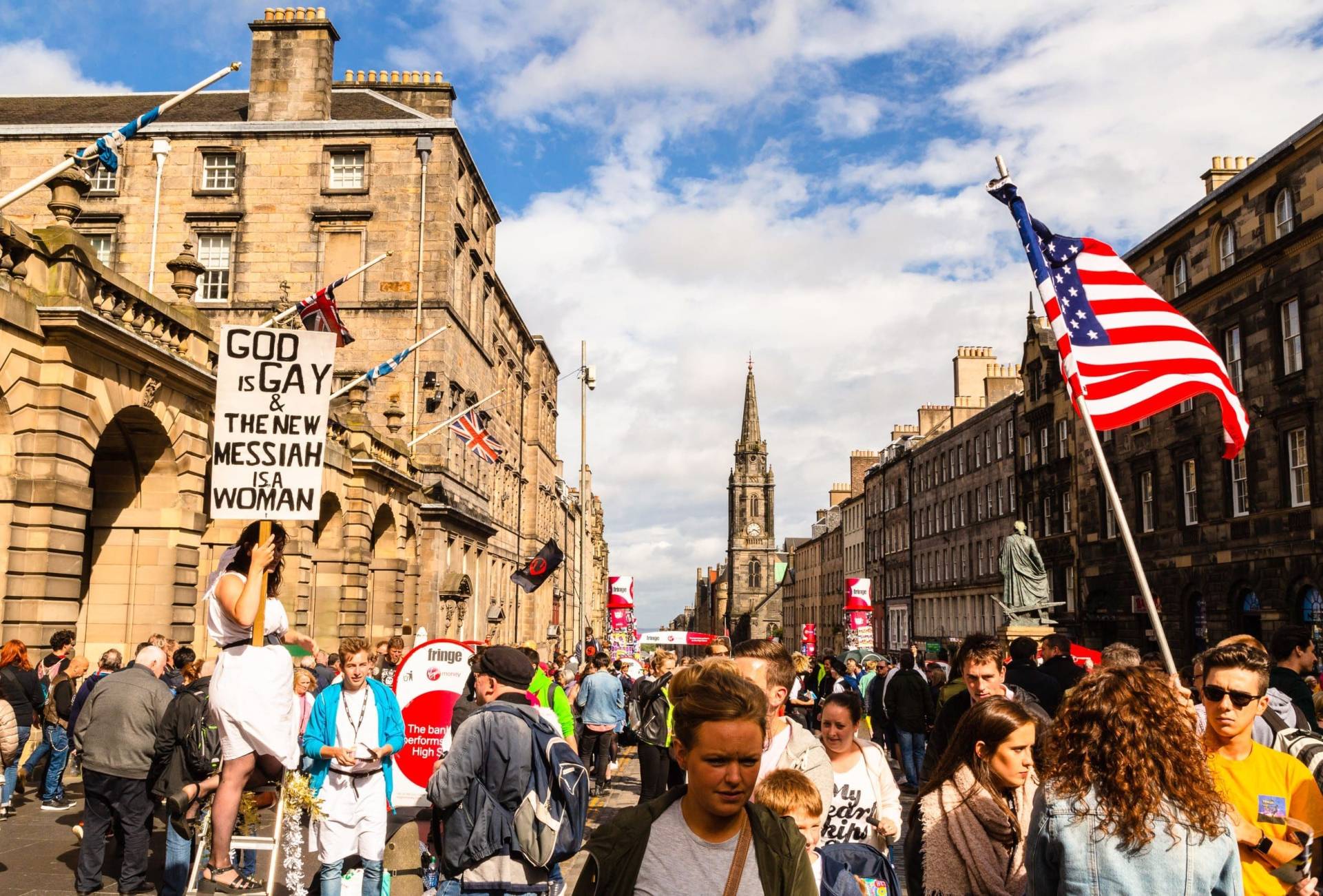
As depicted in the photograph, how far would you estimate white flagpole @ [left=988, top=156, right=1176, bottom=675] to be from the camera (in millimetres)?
7566

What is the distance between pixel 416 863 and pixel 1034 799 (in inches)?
282

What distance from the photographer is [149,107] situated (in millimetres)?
41062

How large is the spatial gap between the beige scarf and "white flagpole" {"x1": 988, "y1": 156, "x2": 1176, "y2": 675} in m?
2.74

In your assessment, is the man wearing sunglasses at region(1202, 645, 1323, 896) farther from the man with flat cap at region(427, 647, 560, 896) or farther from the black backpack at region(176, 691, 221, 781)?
the black backpack at region(176, 691, 221, 781)

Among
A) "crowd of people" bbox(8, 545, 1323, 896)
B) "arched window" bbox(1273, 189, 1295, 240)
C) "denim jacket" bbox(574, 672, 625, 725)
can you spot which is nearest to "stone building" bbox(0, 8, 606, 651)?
"denim jacket" bbox(574, 672, 625, 725)

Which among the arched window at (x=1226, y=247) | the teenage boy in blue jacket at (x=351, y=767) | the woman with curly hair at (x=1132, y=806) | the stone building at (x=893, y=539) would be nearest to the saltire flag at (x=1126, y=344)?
the teenage boy in blue jacket at (x=351, y=767)

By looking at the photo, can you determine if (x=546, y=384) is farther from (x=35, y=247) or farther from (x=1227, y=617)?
(x=35, y=247)

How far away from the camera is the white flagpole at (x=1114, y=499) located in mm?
7566

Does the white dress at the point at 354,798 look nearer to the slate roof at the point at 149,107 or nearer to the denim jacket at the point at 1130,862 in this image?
the denim jacket at the point at 1130,862

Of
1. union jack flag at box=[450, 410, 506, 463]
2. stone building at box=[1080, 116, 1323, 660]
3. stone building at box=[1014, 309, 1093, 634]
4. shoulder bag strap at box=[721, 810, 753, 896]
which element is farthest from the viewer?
stone building at box=[1014, 309, 1093, 634]

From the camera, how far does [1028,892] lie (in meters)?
3.88

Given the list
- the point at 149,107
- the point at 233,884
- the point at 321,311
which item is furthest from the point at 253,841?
the point at 149,107

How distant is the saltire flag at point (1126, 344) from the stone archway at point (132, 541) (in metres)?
13.3

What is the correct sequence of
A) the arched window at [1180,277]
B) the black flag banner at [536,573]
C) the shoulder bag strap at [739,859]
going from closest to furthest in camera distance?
the shoulder bag strap at [739,859], the black flag banner at [536,573], the arched window at [1180,277]
